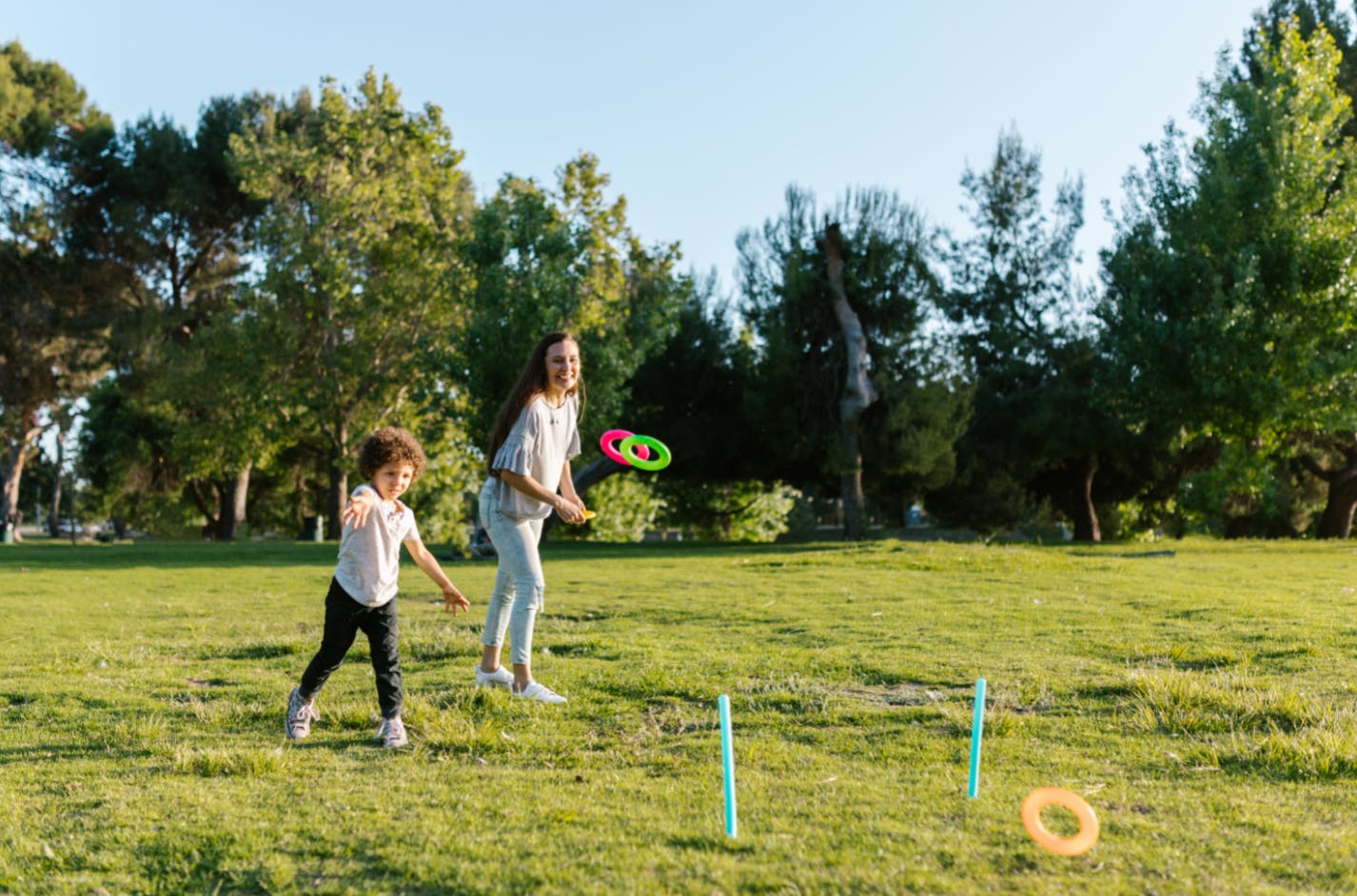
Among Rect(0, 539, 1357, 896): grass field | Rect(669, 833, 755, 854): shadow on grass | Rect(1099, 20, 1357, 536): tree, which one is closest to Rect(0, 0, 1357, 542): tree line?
Rect(1099, 20, 1357, 536): tree

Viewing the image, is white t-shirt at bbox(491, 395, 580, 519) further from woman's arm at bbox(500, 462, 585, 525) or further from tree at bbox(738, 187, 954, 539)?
tree at bbox(738, 187, 954, 539)

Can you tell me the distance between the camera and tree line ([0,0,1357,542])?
85.6ft

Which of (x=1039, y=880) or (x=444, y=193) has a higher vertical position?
(x=444, y=193)

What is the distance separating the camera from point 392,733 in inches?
228

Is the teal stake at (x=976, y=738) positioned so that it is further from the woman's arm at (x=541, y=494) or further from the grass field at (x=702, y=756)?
the woman's arm at (x=541, y=494)

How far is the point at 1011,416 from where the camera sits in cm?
3438

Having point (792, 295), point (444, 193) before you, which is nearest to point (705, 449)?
point (792, 295)

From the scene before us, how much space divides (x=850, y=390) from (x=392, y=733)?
2415 cm

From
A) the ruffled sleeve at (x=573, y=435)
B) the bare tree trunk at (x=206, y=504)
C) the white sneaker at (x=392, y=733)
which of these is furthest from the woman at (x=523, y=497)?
the bare tree trunk at (x=206, y=504)

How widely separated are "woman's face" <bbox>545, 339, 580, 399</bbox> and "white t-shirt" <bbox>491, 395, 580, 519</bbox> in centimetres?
13

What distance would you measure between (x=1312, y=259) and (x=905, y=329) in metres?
9.74

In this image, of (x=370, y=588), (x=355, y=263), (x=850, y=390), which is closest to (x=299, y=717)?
(x=370, y=588)

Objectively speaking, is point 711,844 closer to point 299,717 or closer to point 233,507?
point 299,717

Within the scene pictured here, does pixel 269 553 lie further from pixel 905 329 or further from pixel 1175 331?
pixel 1175 331
